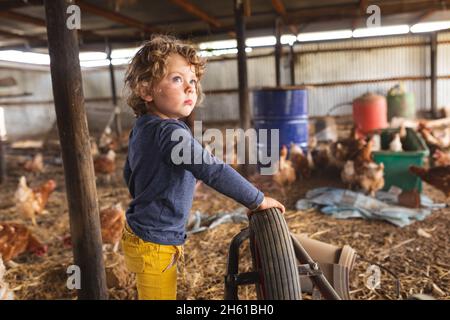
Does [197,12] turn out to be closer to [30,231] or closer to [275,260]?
[30,231]

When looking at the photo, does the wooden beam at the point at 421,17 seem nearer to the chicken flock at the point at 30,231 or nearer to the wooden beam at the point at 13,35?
the chicken flock at the point at 30,231

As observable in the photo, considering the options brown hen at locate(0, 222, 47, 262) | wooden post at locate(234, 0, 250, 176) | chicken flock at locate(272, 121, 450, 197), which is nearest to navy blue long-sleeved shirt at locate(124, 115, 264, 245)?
brown hen at locate(0, 222, 47, 262)

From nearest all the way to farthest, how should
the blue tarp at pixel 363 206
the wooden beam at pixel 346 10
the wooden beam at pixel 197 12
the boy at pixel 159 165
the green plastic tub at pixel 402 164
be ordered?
the boy at pixel 159 165
the blue tarp at pixel 363 206
the green plastic tub at pixel 402 164
the wooden beam at pixel 197 12
the wooden beam at pixel 346 10

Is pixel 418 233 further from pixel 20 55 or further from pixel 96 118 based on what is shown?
pixel 20 55

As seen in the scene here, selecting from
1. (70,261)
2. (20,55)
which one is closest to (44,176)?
(70,261)

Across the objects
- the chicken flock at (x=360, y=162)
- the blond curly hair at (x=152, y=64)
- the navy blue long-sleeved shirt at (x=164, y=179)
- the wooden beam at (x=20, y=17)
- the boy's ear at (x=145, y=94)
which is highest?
the wooden beam at (x=20, y=17)

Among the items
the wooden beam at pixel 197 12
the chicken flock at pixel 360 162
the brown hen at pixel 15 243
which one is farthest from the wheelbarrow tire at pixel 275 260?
the wooden beam at pixel 197 12

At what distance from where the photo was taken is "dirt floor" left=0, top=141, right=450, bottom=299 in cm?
285

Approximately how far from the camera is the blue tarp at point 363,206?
14.0 ft

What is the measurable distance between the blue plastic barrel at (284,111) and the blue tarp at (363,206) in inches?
62.7

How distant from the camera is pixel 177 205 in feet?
5.16

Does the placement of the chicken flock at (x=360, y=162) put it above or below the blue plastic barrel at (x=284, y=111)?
below

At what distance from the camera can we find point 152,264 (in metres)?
1.61
